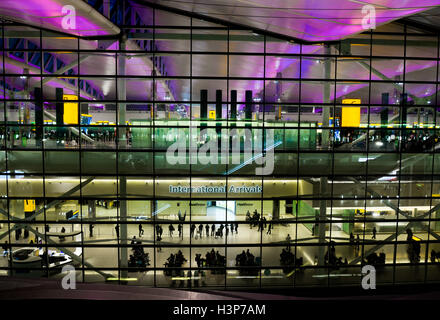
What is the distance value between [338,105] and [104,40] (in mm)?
11205

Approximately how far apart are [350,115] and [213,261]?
941cm

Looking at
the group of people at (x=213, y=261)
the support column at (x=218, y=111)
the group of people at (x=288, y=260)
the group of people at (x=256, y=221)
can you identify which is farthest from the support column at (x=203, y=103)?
the group of people at (x=288, y=260)

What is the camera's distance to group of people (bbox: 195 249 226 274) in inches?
593

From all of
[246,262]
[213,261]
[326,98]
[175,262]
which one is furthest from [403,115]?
[175,262]

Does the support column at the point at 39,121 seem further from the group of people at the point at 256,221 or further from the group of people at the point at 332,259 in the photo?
the group of people at the point at 332,259

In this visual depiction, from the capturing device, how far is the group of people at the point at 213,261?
15055mm

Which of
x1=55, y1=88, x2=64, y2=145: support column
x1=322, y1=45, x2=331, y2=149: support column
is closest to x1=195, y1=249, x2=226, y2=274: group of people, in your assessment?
x1=322, y1=45, x2=331, y2=149: support column

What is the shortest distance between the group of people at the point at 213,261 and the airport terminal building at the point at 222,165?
7 cm

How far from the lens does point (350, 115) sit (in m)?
15.3

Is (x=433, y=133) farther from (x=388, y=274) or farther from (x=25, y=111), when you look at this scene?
(x=25, y=111)

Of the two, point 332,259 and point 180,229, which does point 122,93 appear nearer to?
point 180,229

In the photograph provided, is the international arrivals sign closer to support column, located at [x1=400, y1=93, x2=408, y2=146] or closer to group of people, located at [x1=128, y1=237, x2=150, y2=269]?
group of people, located at [x1=128, y1=237, x2=150, y2=269]

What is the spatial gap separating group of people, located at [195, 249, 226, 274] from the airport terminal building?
0.07 meters
